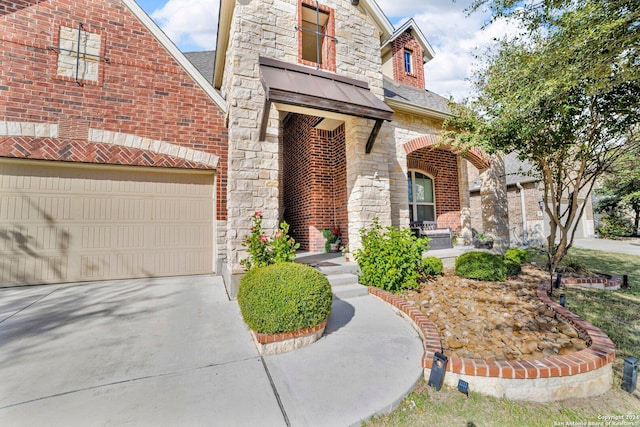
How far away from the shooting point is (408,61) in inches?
421

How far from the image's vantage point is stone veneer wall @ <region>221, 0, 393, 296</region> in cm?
452

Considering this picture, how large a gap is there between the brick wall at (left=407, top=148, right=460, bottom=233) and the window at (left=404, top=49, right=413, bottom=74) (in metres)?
3.84

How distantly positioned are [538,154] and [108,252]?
29.3ft

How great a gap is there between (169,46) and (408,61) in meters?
8.83

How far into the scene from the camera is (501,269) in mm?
5297

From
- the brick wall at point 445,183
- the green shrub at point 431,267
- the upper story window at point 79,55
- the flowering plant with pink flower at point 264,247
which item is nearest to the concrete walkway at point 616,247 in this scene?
the brick wall at point 445,183

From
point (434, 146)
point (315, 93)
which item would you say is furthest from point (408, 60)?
point (315, 93)

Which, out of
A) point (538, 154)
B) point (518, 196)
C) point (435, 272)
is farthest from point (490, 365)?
point (518, 196)

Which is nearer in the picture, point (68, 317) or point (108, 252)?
point (68, 317)

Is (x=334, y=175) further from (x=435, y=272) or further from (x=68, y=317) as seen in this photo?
(x=68, y=317)

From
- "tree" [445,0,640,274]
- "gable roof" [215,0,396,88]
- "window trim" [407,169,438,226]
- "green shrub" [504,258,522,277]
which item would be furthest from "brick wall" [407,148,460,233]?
"gable roof" [215,0,396,88]

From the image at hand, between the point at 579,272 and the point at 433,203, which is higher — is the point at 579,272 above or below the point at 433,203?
below

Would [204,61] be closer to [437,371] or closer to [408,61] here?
[408,61]

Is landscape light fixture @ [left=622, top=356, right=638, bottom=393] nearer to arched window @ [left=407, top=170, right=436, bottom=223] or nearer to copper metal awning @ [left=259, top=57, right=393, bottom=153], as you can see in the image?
copper metal awning @ [left=259, top=57, right=393, bottom=153]
